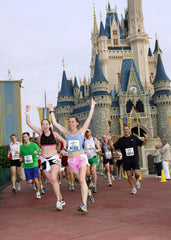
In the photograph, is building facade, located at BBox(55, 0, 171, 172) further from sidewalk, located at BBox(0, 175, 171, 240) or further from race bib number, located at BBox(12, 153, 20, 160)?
sidewalk, located at BBox(0, 175, 171, 240)

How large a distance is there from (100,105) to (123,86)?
260 inches

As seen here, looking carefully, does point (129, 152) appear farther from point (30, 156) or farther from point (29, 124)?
point (29, 124)

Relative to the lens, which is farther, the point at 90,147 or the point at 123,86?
the point at 123,86

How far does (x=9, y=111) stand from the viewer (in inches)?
547

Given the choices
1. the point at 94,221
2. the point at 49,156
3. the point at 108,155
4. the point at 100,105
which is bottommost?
the point at 94,221

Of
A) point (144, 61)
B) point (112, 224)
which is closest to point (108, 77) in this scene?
point (144, 61)

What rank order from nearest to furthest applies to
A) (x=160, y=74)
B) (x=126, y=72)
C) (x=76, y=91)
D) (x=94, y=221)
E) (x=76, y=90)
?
(x=94, y=221), (x=160, y=74), (x=126, y=72), (x=76, y=91), (x=76, y=90)

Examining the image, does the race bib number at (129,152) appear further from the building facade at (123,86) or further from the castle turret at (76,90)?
the castle turret at (76,90)

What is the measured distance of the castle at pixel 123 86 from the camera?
48438 mm

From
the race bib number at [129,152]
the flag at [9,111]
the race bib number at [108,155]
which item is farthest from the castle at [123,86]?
the race bib number at [129,152]

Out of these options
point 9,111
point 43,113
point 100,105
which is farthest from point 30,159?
point 100,105

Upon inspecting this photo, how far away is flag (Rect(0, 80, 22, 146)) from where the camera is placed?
45.1 ft

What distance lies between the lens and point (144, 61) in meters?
56.6

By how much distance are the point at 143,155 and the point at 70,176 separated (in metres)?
30.9
